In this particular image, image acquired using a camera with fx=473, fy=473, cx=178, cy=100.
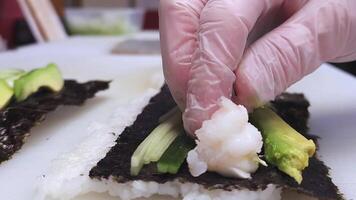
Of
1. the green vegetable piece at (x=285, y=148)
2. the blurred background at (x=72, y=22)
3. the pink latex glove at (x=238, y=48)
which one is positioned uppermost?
the pink latex glove at (x=238, y=48)

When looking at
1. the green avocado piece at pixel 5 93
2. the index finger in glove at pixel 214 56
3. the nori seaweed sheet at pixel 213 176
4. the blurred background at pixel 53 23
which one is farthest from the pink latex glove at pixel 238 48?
the blurred background at pixel 53 23

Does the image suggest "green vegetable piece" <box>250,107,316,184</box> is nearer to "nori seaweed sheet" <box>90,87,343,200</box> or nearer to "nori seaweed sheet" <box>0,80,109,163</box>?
"nori seaweed sheet" <box>90,87,343,200</box>

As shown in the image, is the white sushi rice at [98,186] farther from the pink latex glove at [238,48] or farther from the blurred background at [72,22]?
the blurred background at [72,22]

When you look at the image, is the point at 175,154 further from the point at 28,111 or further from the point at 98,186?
the point at 28,111

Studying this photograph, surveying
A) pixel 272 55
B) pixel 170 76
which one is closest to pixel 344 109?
pixel 272 55

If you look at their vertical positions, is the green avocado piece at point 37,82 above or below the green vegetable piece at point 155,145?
below

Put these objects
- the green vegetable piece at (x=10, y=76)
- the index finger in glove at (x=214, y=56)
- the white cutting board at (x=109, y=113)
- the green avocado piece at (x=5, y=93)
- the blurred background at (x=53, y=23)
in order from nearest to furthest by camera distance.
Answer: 1. the index finger in glove at (x=214, y=56)
2. the white cutting board at (x=109, y=113)
3. the green avocado piece at (x=5, y=93)
4. the green vegetable piece at (x=10, y=76)
5. the blurred background at (x=53, y=23)

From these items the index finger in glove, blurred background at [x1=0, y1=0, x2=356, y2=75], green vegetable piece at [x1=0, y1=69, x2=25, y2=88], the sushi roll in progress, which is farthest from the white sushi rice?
blurred background at [x1=0, y1=0, x2=356, y2=75]
